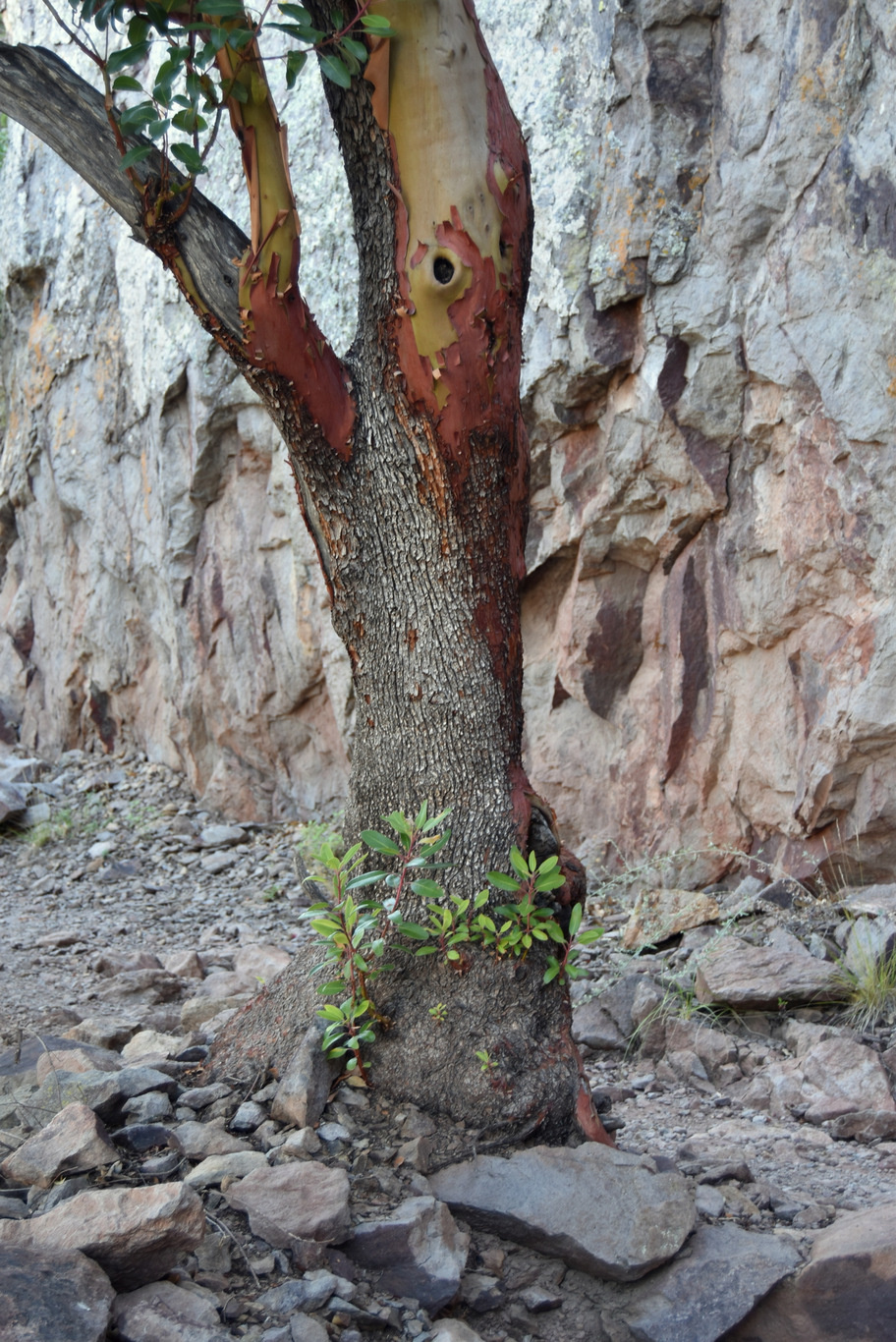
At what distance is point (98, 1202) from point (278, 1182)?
0.36 metres

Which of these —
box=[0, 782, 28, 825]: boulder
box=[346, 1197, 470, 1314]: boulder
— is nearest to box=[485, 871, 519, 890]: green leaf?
box=[346, 1197, 470, 1314]: boulder

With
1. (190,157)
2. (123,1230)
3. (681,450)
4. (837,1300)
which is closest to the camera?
(123,1230)

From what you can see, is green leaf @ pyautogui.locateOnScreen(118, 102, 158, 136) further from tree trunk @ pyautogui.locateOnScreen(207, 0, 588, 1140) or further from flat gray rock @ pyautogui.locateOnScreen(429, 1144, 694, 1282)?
flat gray rock @ pyautogui.locateOnScreen(429, 1144, 694, 1282)

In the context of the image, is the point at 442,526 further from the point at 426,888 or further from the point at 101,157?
the point at 101,157

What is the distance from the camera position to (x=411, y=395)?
236 centimetres

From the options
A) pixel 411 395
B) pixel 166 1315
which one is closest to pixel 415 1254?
pixel 166 1315

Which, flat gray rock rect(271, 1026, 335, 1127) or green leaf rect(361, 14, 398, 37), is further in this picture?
flat gray rock rect(271, 1026, 335, 1127)

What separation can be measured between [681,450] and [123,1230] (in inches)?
158

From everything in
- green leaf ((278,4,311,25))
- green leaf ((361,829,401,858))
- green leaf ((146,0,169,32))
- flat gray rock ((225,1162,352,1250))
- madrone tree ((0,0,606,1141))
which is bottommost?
flat gray rock ((225,1162,352,1250))

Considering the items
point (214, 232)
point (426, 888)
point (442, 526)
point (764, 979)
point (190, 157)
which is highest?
point (190, 157)

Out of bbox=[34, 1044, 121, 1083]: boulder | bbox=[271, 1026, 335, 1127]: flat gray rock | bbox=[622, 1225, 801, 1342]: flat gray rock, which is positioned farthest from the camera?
bbox=[34, 1044, 121, 1083]: boulder

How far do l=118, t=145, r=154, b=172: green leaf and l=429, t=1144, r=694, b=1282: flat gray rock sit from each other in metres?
2.26

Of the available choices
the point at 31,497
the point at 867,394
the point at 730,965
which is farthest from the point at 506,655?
the point at 31,497

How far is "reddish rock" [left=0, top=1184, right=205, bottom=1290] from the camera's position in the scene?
1.71 meters
